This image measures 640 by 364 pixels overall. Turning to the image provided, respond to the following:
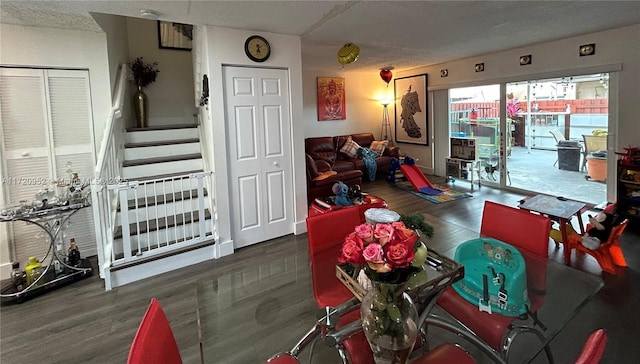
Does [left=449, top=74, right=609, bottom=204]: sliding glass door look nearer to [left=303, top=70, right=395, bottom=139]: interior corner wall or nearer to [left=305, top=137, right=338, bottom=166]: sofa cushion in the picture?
[left=303, top=70, right=395, bottom=139]: interior corner wall

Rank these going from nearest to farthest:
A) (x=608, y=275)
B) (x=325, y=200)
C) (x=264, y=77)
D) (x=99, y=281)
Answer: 1. (x=608, y=275)
2. (x=99, y=281)
3. (x=264, y=77)
4. (x=325, y=200)

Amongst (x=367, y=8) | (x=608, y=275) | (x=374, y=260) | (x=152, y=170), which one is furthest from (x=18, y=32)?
(x=608, y=275)

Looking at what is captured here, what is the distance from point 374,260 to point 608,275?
3.15 metres

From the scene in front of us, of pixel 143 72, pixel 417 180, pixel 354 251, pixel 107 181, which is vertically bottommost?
pixel 417 180

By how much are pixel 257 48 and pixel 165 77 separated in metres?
2.62

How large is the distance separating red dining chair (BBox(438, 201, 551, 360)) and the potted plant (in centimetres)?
489

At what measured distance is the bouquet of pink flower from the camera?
1050mm

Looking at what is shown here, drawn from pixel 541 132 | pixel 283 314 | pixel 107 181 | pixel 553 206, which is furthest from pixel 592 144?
pixel 107 181

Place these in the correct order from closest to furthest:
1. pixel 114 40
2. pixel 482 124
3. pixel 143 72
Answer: pixel 114 40, pixel 143 72, pixel 482 124

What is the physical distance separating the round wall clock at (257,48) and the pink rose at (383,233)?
10.4ft

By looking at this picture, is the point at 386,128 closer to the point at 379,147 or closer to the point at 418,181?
the point at 379,147

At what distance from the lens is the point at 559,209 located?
3482mm

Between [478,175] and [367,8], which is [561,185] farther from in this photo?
[367,8]

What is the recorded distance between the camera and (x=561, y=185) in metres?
5.69
